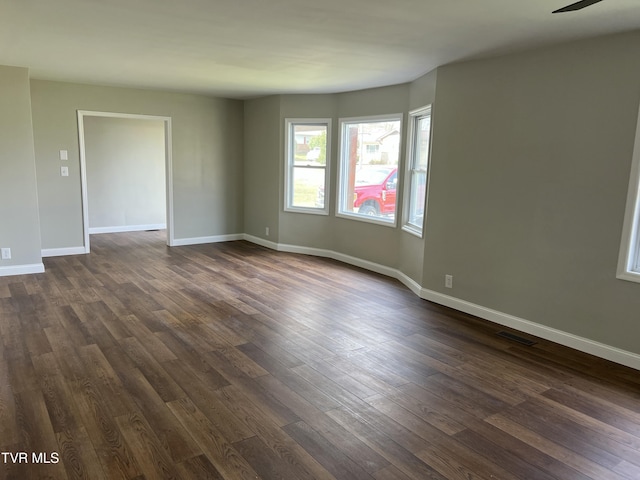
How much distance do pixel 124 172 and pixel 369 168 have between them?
16.2 ft

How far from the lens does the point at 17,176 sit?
5176 mm

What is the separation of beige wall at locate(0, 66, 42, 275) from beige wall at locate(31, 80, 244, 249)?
941 millimetres

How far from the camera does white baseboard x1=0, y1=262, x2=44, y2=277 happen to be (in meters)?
5.28

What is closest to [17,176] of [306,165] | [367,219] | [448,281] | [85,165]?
[85,165]

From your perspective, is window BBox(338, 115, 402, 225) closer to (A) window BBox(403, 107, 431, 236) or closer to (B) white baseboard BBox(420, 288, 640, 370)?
(A) window BBox(403, 107, 431, 236)

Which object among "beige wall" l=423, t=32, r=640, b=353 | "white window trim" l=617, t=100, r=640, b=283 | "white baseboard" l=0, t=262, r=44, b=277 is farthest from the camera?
"white baseboard" l=0, t=262, r=44, b=277

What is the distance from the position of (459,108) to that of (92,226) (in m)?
6.94

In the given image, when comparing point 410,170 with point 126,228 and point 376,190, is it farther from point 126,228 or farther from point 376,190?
point 126,228

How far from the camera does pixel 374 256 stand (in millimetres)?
6059

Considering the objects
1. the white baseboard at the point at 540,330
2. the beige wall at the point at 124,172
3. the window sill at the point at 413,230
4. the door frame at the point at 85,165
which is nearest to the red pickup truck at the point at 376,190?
the window sill at the point at 413,230

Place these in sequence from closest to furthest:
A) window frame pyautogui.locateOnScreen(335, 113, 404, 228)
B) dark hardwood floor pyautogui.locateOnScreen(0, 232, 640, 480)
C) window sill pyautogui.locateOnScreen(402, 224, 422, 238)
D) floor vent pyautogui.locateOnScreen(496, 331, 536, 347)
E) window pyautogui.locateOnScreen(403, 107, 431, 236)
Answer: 1. dark hardwood floor pyautogui.locateOnScreen(0, 232, 640, 480)
2. floor vent pyautogui.locateOnScreen(496, 331, 536, 347)
3. window sill pyautogui.locateOnScreen(402, 224, 422, 238)
4. window pyautogui.locateOnScreen(403, 107, 431, 236)
5. window frame pyautogui.locateOnScreen(335, 113, 404, 228)

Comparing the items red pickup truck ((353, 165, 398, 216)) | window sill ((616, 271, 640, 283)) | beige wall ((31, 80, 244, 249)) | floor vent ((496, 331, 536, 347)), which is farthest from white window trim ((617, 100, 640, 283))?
beige wall ((31, 80, 244, 249))

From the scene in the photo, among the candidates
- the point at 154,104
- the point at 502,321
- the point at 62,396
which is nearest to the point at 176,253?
the point at 154,104

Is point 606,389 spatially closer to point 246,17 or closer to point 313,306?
point 313,306
